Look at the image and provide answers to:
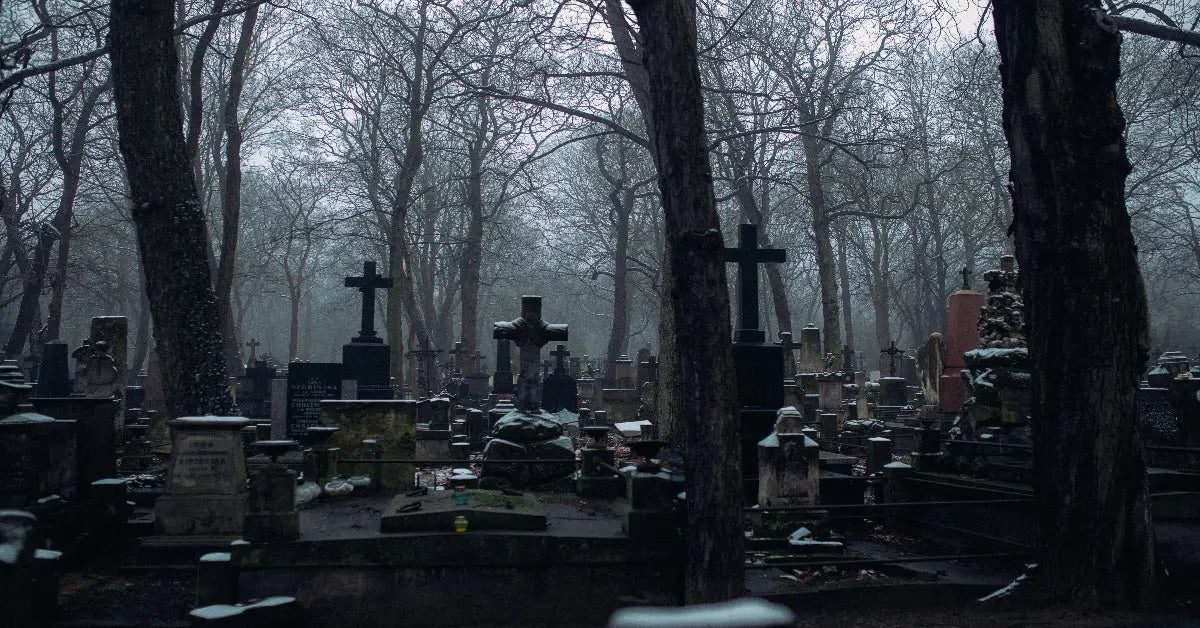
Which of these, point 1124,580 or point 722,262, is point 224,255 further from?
point 1124,580

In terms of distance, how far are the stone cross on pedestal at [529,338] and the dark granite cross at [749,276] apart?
242cm

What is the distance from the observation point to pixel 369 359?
1738 centimetres

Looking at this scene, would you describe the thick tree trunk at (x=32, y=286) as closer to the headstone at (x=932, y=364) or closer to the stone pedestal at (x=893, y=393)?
the headstone at (x=932, y=364)

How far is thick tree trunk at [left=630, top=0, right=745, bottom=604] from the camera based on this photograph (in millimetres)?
6059

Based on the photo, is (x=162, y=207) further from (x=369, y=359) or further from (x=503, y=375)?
(x=503, y=375)

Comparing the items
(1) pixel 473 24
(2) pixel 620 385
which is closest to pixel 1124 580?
(1) pixel 473 24

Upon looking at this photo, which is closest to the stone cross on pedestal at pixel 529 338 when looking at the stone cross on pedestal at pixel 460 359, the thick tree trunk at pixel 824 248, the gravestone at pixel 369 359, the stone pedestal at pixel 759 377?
the stone pedestal at pixel 759 377

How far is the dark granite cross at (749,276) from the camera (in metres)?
11.3

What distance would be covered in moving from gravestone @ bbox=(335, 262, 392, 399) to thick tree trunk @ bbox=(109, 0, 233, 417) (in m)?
6.86

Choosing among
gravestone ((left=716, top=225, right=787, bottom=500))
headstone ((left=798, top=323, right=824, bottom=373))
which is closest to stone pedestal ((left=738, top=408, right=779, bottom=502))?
gravestone ((left=716, top=225, right=787, bottom=500))

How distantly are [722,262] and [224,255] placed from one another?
13.8m

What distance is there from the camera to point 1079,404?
A: 6.23 m

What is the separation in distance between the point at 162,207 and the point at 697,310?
22.7 feet


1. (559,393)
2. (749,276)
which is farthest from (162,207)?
(559,393)
